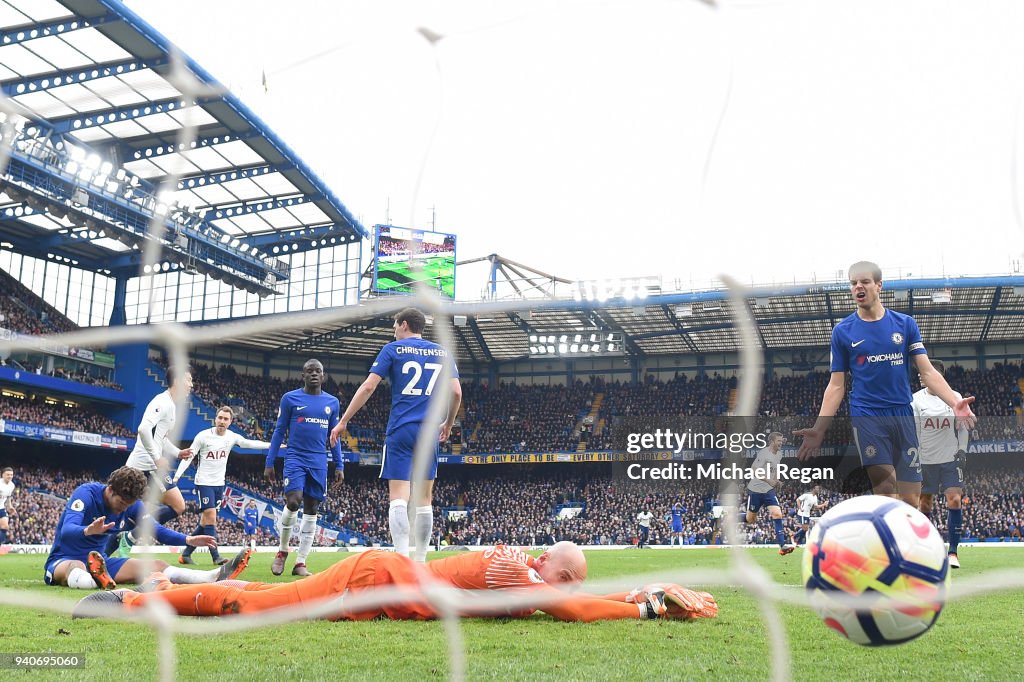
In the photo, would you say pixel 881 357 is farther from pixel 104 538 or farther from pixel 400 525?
pixel 104 538

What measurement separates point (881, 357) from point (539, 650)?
102 inches

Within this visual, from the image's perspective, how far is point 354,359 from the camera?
113 feet

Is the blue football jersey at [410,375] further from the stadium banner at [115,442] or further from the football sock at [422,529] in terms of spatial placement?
the stadium banner at [115,442]

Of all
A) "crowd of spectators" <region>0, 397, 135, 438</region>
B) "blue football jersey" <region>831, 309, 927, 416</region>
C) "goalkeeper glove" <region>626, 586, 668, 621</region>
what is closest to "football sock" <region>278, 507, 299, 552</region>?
"goalkeeper glove" <region>626, 586, 668, 621</region>

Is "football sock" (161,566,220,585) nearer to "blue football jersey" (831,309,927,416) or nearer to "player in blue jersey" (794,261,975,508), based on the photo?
"player in blue jersey" (794,261,975,508)

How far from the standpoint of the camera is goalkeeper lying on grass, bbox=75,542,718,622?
3.58 meters

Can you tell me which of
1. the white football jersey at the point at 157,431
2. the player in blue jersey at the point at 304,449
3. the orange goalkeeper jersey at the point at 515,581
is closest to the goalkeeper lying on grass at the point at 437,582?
the orange goalkeeper jersey at the point at 515,581

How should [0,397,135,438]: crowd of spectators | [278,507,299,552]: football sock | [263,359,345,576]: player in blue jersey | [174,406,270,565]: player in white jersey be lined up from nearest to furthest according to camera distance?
1. [263,359,345,576]: player in blue jersey
2. [278,507,299,552]: football sock
3. [174,406,270,565]: player in white jersey
4. [0,397,135,438]: crowd of spectators

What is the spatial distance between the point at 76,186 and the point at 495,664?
24.5m

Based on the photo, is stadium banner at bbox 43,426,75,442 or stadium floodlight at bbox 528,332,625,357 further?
stadium banner at bbox 43,426,75,442

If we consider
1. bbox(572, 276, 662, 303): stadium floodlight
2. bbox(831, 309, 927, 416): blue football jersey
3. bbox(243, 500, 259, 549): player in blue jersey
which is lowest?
bbox(243, 500, 259, 549): player in blue jersey

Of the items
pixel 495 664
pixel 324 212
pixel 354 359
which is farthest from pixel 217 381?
pixel 495 664

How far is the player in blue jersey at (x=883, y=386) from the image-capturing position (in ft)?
14.5

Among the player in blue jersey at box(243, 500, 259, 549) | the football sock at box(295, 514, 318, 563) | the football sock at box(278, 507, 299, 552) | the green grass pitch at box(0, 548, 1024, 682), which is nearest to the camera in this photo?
the green grass pitch at box(0, 548, 1024, 682)
